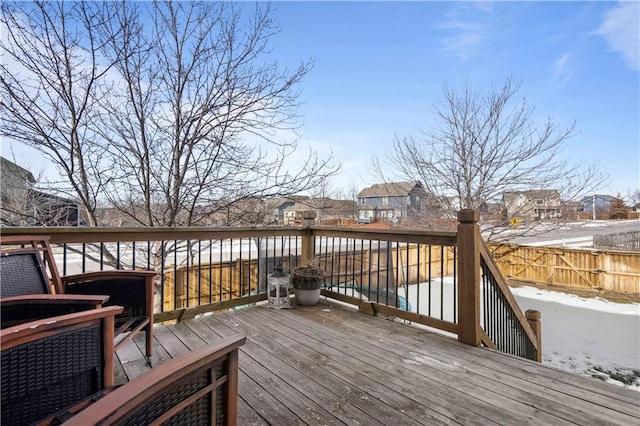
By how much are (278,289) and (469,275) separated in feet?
6.35

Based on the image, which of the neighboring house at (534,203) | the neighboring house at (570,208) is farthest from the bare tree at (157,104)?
the neighboring house at (570,208)

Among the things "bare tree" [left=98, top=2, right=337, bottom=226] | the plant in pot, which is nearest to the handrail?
the plant in pot

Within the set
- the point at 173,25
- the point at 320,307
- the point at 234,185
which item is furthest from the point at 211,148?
the point at 320,307

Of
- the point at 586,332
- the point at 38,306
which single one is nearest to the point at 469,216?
the point at 38,306

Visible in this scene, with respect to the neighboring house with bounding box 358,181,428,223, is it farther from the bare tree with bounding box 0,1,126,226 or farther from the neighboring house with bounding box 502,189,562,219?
the bare tree with bounding box 0,1,126,226

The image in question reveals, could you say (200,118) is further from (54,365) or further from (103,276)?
(54,365)

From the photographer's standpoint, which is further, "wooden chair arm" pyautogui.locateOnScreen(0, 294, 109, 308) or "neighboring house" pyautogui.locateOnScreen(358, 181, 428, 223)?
"neighboring house" pyautogui.locateOnScreen(358, 181, 428, 223)

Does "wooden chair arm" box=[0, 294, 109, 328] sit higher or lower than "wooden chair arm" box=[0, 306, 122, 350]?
lower

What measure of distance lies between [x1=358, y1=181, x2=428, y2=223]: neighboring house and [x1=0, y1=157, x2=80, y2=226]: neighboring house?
24.3 ft

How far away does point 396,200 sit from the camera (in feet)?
32.0

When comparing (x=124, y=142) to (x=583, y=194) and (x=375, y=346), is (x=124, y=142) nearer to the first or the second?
(x=375, y=346)

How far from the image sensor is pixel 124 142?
465 centimetres

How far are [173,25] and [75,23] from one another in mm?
1246

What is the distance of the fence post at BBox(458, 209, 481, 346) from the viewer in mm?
2471
